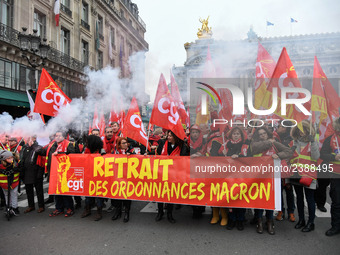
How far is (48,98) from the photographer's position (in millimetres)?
5812

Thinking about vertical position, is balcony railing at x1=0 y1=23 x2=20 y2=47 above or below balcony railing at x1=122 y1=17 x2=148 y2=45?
below

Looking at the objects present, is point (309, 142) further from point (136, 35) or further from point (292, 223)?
point (136, 35)

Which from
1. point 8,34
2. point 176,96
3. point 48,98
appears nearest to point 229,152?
point 176,96

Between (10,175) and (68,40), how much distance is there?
18483 mm

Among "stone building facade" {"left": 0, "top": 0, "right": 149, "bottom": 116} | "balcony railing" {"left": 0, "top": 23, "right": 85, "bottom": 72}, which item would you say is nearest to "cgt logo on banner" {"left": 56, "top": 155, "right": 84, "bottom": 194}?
"stone building facade" {"left": 0, "top": 0, "right": 149, "bottom": 116}

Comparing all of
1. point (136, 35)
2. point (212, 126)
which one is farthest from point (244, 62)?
point (212, 126)

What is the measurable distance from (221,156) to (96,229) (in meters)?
2.53

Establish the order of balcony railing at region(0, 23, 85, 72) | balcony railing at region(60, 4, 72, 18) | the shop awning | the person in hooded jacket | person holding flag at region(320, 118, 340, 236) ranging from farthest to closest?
balcony railing at region(60, 4, 72, 18) → balcony railing at region(0, 23, 85, 72) → the shop awning → the person in hooded jacket → person holding flag at region(320, 118, 340, 236)

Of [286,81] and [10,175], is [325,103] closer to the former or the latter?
[286,81]

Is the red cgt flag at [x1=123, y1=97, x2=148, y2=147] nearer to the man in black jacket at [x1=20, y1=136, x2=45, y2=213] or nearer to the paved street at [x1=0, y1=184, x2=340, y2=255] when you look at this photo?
the paved street at [x1=0, y1=184, x2=340, y2=255]

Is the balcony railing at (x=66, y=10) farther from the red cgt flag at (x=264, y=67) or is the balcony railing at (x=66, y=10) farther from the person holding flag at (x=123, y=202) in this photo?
the person holding flag at (x=123, y=202)

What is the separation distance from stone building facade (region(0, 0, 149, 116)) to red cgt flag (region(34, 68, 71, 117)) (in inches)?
235

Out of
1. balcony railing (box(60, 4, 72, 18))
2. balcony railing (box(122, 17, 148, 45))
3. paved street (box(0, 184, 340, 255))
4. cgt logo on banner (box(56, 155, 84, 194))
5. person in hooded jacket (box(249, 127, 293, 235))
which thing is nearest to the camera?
paved street (box(0, 184, 340, 255))

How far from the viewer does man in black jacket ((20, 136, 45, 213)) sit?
5.24 meters
